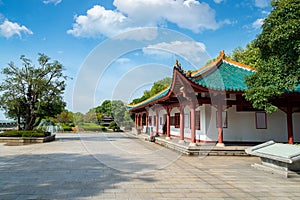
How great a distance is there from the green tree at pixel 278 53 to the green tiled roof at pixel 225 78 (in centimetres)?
130

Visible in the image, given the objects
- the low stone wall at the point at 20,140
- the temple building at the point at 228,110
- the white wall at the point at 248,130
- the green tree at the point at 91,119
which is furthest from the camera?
the green tree at the point at 91,119

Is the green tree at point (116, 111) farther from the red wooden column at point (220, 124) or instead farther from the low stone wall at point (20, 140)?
the red wooden column at point (220, 124)

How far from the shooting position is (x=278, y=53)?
721 cm

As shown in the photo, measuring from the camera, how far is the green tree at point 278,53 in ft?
21.4

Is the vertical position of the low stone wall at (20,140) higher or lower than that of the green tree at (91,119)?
lower

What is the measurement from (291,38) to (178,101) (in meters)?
6.79

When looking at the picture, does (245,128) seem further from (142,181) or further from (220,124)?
(142,181)

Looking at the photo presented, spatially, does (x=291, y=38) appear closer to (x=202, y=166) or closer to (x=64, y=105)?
(x=202, y=166)

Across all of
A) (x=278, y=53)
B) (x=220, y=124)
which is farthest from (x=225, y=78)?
(x=278, y=53)

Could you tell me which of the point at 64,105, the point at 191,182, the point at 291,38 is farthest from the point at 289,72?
the point at 64,105

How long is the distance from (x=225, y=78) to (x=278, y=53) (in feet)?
10.2

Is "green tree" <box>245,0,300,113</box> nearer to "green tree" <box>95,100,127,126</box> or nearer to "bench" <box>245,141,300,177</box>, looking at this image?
"bench" <box>245,141,300,177</box>

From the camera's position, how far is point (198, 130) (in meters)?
12.0

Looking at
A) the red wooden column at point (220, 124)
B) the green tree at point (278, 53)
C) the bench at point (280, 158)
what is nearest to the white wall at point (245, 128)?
the red wooden column at point (220, 124)
